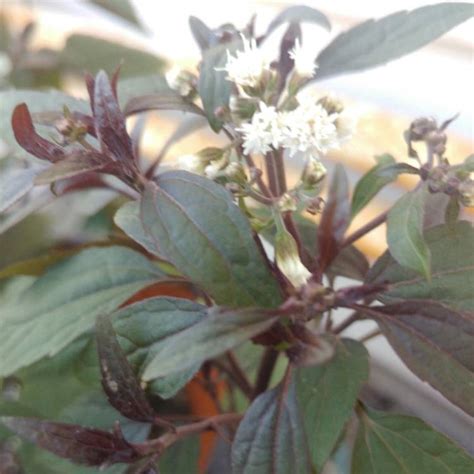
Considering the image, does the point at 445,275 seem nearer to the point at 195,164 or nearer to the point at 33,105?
the point at 195,164

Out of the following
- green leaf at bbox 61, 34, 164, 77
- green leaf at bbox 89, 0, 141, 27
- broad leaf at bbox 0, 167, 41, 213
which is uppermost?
green leaf at bbox 89, 0, 141, 27

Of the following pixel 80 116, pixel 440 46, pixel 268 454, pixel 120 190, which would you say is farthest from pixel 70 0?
pixel 268 454

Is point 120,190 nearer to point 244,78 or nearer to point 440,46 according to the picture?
point 244,78

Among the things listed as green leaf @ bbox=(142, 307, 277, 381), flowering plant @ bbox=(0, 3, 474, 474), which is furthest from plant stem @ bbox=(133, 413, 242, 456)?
green leaf @ bbox=(142, 307, 277, 381)

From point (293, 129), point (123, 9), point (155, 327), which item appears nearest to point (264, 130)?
point (293, 129)

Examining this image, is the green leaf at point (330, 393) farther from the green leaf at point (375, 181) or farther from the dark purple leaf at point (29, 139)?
the dark purple leaf at point (29, 139)

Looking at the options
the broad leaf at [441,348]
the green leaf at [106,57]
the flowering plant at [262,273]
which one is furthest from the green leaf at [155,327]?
the green leaf at [106,57]

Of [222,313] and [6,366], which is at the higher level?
[222,313]

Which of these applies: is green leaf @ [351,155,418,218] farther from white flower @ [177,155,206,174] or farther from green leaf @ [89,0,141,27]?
green leaf @ [89,0,141,27]

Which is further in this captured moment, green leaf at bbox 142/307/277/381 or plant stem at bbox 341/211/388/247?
plant stem at bbox 341/211/388/247
